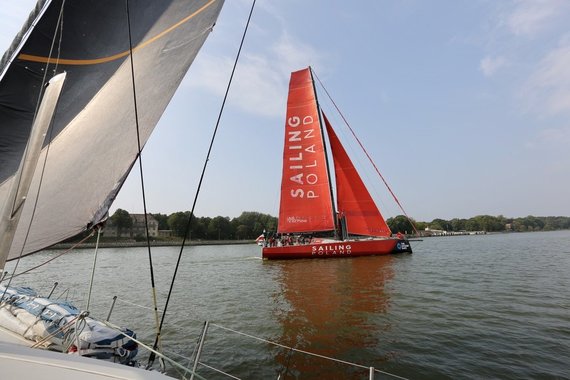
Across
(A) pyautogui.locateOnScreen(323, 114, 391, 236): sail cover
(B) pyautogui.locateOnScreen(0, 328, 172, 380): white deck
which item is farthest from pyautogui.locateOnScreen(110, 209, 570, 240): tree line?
(B) pyautogui.locateOnScreen(0, 328, 172, 380): white deck

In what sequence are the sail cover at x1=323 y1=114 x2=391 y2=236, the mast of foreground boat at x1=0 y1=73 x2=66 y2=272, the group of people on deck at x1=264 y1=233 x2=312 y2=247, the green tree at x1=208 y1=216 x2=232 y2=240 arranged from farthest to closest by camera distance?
the green tree at x1=208 y1=216 x2=232 y2=240
the group of people on deck at x1=264 y1=233 x2=312 y2=247
the sail cover at x1=323 y1=114 x2=391 y2=236
the mast of foreground boat at x1=0 y1=73 x2=66 y2=272

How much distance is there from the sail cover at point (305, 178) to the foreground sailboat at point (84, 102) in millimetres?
20665

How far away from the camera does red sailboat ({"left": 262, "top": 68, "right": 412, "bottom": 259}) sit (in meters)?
22.9

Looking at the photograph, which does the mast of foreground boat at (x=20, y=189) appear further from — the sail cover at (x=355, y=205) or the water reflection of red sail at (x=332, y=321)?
the sail cover at (x=355, y=205)

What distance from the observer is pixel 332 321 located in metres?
8.27

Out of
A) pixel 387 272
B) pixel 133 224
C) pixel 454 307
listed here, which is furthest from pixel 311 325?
pixel 133 224

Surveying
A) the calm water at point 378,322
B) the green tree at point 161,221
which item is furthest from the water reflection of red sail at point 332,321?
the green tree at point 161,221

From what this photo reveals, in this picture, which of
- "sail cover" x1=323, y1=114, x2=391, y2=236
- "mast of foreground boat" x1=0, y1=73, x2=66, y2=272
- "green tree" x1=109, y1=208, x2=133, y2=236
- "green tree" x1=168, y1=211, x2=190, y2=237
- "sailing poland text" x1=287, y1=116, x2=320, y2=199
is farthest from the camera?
"green tree" x1=168, y1=211, x2=190, y2=237

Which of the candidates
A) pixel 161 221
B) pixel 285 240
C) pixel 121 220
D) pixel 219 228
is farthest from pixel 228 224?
pixel 285 240

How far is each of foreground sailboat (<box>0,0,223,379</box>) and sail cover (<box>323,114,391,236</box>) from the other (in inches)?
830

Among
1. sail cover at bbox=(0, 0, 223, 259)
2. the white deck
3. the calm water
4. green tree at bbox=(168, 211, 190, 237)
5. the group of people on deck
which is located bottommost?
the calm water

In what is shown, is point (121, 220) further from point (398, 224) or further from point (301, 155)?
point (398, 224)

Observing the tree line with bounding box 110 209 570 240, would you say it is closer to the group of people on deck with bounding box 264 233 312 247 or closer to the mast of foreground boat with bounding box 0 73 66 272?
the group of people on deck with bounding box 264 233 312 247

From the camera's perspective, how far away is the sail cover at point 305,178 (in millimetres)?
24484
